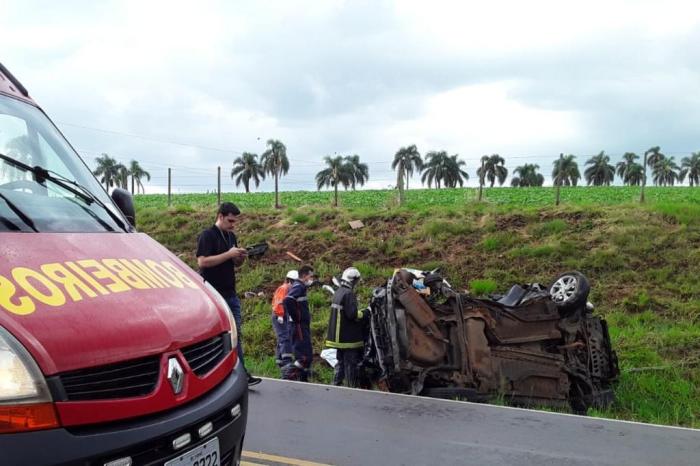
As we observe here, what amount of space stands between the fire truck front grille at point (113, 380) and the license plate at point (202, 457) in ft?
1.05

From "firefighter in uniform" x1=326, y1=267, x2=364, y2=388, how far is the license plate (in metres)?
4.73

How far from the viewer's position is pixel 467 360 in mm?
6715

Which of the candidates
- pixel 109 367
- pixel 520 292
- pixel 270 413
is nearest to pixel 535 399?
pixel 520 292

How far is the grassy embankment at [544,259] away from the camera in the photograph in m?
8.01

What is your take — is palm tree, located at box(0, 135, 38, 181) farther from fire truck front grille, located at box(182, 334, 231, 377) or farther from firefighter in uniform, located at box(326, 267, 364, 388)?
firefighter in uniform, located at box(326, 267, 364, 388)

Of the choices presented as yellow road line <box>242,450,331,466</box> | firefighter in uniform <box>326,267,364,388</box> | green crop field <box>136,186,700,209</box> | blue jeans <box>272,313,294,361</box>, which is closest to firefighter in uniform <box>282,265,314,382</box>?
blue jeans <box>272,313,294,361</box>

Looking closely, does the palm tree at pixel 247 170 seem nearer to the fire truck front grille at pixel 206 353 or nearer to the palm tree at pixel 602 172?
the palm tree at pixel 602 172

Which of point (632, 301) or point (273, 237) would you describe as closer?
point (632, 301)

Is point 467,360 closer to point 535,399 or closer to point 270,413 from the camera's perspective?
point 535,399

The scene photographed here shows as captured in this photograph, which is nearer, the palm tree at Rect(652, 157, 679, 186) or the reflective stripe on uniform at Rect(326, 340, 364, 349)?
the reflective stripe on uniform at Rect(326, 340, 364, 349)

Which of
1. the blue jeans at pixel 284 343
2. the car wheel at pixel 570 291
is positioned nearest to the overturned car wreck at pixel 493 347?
the car wheel at pixel 570 291

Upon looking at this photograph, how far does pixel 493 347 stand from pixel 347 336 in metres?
1.77

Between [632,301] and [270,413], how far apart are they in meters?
7.23

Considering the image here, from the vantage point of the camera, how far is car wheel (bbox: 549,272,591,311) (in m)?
7.04
